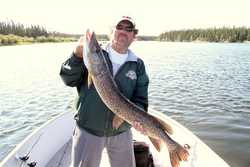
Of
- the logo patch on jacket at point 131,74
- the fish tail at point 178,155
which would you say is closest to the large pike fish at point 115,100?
the fish tail at point 178,155

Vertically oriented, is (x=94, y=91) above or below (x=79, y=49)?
below

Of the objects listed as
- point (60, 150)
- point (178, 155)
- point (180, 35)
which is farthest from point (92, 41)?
point (180, 35)

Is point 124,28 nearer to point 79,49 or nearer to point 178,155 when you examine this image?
point 79,49

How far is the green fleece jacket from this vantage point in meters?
3.20

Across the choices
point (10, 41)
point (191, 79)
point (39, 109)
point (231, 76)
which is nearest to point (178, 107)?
point (39, 109)

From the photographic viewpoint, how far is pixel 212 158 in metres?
4.70

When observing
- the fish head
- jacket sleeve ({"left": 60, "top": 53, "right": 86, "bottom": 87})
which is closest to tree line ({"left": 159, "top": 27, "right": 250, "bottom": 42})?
jacket sleeve ({"left": 60, "top": 53, "right": 86, "bottom": 87})

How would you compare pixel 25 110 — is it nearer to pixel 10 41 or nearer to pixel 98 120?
pixel 98 120

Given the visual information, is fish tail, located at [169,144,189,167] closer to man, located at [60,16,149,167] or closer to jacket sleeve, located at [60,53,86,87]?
man, located at [60,16,149,167]

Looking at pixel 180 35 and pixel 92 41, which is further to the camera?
pixel 180 35

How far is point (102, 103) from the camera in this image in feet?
10.8

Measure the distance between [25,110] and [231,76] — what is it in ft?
41.9

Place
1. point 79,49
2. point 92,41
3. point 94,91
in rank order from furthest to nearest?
point 94,91 → point 79,49 → point 92,41

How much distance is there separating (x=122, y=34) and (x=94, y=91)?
56cm
